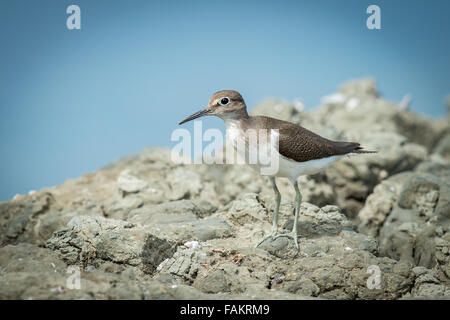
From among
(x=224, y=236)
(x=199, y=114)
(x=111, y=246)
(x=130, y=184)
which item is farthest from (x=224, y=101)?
(x=130, y=184)

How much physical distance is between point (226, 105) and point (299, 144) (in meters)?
1.46

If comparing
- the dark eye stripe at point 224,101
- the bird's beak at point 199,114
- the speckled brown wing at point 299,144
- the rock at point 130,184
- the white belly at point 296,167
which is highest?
the dark eye stripe at point 224,101

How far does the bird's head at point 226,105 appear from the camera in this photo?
8281 millimetres

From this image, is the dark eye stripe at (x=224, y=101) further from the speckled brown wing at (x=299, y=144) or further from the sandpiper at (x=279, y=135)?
the speckled brown wing at (x=299, y=144)

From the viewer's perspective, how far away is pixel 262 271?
7.50 metres

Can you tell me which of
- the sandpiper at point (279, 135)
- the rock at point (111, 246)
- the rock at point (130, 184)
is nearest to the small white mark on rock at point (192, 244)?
the rock at point (111, 246)

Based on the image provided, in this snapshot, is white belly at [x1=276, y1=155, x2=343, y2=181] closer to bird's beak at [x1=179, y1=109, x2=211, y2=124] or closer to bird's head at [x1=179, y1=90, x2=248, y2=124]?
bird's head at [x1=179, y1=90, x2=248, y2=124]

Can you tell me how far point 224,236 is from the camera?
8.73 meters

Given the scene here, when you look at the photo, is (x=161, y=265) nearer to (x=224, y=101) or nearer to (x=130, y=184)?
(x=224, y=101)

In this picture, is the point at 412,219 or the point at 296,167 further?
the point at 412,219

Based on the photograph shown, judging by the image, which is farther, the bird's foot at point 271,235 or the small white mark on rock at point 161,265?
the bird's foot at point 271,235

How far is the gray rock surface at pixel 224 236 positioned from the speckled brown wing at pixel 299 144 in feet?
4.72

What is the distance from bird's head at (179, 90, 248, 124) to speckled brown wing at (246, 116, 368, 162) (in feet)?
1.04

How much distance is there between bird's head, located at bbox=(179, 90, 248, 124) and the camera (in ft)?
27.2
